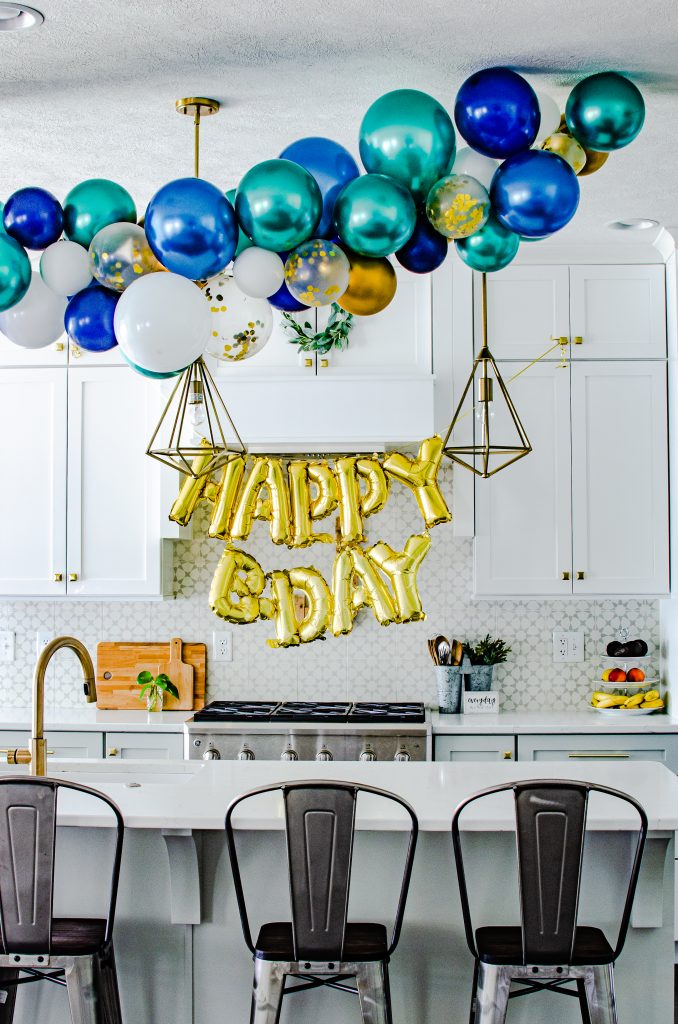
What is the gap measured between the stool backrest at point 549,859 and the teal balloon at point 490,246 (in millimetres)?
1140

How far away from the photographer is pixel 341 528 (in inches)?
121

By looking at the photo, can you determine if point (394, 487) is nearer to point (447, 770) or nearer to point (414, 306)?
point (414, 306)

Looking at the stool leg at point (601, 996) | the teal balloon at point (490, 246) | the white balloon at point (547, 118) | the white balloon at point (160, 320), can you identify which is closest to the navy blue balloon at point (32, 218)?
the white balloon at point (160, 320)

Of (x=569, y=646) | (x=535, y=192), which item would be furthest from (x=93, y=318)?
(x=569, y=646)

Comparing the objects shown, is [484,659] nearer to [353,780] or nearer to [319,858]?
[353,780]

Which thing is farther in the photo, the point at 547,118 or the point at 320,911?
the point at 547,118

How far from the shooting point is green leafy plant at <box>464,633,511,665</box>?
4.20 m

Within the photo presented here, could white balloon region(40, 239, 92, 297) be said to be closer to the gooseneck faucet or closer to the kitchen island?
the gooseneck faucet

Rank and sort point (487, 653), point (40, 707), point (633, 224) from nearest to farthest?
1. point (40, 707)
2. point (633, 224)
3. point (487, 653)

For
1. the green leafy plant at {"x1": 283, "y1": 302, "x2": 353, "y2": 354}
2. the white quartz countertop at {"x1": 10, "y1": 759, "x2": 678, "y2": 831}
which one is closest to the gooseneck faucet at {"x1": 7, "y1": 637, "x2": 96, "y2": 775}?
the white quartz countertop at {"x1": 10, "y1": 759, "x2": 678, "y2": 831}

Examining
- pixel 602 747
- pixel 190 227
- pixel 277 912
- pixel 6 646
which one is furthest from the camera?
pixel 6 646

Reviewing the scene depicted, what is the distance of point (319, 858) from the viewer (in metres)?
2.14

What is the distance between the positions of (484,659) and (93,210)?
2.53 m

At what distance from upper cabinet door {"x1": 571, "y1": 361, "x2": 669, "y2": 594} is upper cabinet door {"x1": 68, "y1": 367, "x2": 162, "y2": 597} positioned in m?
1.69
